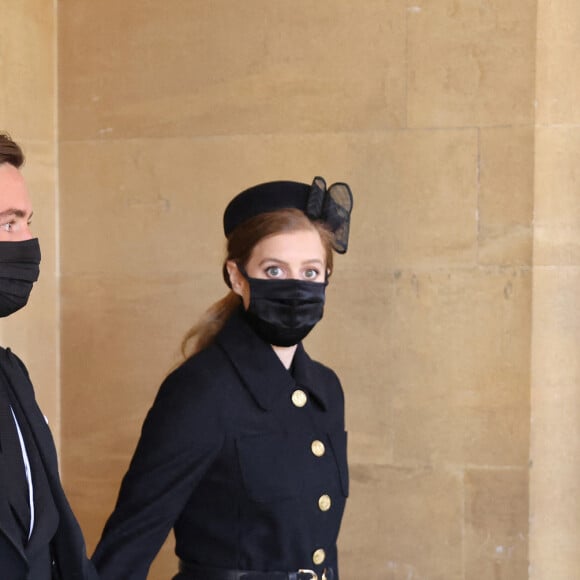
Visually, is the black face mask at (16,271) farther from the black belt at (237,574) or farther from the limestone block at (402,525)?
the limestone block at (402,525)

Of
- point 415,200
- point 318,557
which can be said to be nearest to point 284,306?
point 318,557

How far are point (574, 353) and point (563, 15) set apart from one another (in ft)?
4.09

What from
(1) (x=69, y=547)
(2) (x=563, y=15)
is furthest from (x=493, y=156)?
(1) (x=69, y=547)

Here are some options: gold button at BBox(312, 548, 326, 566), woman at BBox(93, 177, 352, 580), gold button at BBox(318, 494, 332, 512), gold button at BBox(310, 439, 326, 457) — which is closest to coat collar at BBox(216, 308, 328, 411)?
woman at BBox(93, 177, 352, 580)

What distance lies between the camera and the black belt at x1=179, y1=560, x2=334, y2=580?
243cm

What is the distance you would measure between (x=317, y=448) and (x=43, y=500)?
779 mm

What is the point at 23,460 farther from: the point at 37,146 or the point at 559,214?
the point at 559,214

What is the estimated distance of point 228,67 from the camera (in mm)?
3932

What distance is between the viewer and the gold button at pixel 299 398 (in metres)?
2.61

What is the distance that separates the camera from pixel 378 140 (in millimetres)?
3818

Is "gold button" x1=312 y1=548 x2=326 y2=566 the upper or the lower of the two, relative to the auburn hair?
lower

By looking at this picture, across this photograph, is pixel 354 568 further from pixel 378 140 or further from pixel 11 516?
pixel 11 516

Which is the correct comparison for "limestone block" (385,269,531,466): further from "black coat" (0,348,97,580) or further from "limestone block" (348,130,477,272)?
"black coat" (0,348,97,580)

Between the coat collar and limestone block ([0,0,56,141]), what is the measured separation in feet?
5.19
